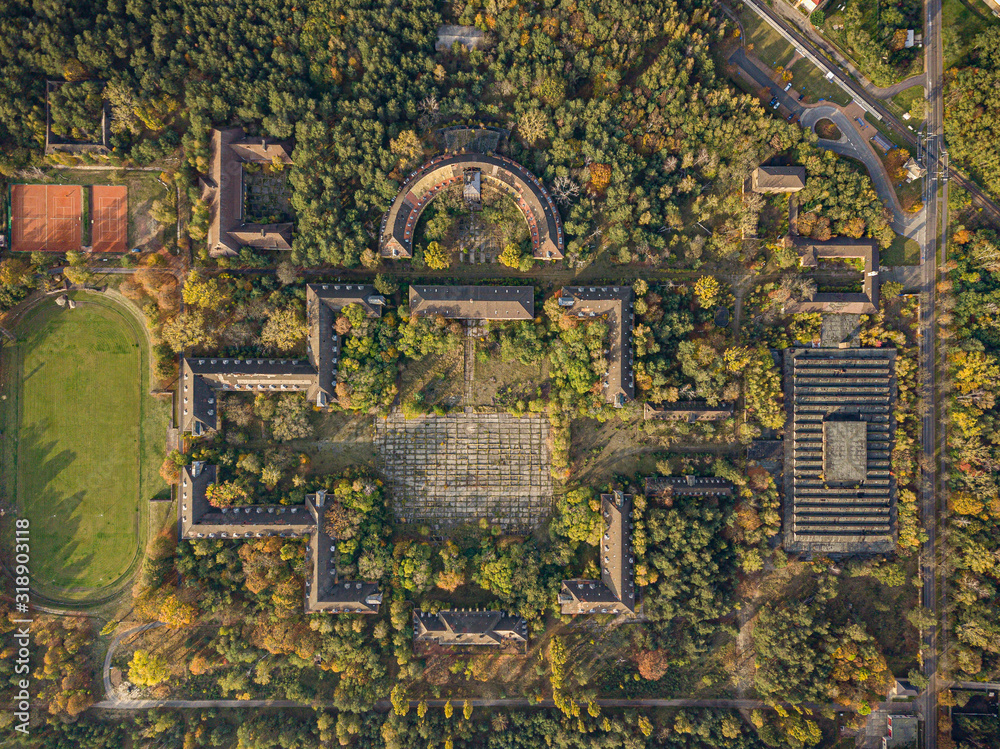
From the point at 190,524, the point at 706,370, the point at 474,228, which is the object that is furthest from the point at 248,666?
the point at 706,370

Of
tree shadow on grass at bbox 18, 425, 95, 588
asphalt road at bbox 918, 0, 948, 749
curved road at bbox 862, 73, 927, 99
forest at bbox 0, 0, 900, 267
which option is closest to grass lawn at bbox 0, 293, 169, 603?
tree shadow on grass at bbox 18, 425, 95, 588

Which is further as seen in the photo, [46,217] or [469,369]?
[469,369]

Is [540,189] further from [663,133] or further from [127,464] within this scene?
[127,464]

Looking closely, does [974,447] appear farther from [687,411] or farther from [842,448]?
[687,411]

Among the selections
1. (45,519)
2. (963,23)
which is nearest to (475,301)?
(45,519)

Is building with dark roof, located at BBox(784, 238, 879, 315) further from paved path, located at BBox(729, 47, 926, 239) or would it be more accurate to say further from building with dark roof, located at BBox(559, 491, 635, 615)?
building with dark roof, located at BBox(559, 491, 635, 615)

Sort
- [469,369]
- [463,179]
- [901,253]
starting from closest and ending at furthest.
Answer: [463,179]
[901,253]
[469,369]

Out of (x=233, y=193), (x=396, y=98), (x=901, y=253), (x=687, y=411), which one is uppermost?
(x=396, y=98)

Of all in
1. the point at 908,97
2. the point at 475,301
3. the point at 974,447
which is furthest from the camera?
the point at 908,97
